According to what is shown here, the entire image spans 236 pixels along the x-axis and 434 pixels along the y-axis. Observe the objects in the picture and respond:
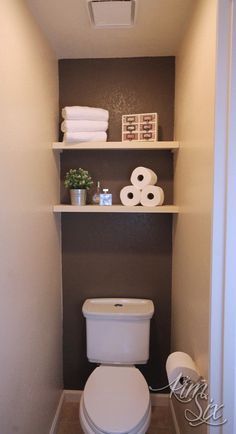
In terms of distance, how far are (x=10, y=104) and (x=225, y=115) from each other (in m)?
0.79

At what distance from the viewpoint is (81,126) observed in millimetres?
1798

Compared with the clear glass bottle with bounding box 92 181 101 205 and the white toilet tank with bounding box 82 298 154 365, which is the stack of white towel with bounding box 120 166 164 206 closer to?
the clear glass bottle with bounding box 92 181 101 205

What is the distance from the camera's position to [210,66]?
1.09 metres

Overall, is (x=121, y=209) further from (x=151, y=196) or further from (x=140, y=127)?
(x=140, y=127)

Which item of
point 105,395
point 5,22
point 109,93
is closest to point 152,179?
point 109,93

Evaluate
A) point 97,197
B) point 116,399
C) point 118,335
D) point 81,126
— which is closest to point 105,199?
point 97,197

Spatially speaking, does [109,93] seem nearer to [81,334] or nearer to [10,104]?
[10,104]

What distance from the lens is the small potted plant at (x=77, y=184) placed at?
1893mm

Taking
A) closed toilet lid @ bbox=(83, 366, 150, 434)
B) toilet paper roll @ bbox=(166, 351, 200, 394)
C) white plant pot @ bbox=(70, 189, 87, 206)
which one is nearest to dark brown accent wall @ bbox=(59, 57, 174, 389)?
white plant pot @ bbox=(70, 189, 87, 206)

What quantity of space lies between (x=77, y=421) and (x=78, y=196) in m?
1.46

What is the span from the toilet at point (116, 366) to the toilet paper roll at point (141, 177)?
79 centimetres

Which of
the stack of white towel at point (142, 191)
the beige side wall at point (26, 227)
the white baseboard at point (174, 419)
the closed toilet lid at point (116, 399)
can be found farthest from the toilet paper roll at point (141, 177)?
the white baseboard at point (174, 419)

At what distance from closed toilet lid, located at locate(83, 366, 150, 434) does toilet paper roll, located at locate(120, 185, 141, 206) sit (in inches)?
38.5

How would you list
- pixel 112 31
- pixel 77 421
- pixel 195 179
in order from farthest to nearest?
pixel 77 421, pixel 112 31, pixel 195 179
